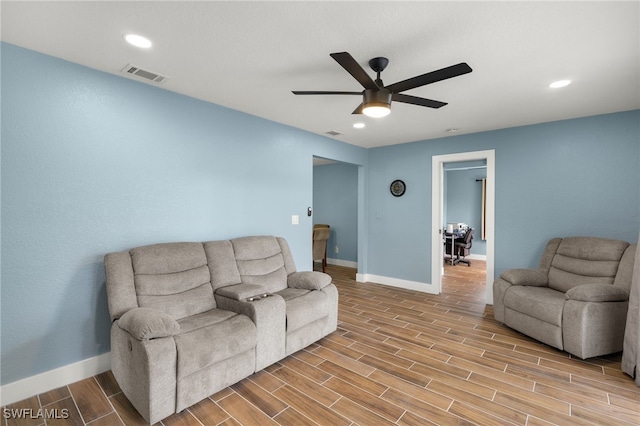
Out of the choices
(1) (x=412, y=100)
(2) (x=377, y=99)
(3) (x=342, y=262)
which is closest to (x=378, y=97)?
(2) (x=377, y=99)

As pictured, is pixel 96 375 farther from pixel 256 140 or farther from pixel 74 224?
pixel 256 140

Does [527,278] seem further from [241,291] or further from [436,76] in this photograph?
[241,291]

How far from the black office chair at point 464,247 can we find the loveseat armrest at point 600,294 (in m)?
4.42

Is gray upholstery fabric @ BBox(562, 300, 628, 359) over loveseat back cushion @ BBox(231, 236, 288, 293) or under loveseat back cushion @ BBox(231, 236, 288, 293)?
under

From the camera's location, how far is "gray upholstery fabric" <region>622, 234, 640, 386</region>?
7.81ft

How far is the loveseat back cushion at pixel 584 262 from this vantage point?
10.4ft

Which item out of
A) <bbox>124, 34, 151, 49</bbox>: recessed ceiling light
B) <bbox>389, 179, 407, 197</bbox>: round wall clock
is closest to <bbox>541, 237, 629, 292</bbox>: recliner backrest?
<bbox>389, 179, 407, 197</bbox>: round wall clock

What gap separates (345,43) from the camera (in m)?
2.06

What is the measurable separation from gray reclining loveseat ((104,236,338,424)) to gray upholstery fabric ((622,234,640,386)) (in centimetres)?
249

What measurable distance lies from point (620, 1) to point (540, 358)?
280 centimetres

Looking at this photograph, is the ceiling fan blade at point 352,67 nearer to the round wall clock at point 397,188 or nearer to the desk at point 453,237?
the round wall clock at point 397,188

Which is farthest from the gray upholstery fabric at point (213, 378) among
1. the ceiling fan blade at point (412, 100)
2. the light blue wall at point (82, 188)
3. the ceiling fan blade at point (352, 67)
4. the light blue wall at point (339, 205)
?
the light blue wall at point (339, 205)

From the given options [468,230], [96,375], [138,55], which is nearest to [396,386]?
[96,375]

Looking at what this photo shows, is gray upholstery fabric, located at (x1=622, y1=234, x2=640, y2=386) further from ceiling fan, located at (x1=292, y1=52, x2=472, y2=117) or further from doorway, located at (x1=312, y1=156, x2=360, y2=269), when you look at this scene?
doorway, located at (x1=312, y1=156, x2=360, y2=269)
